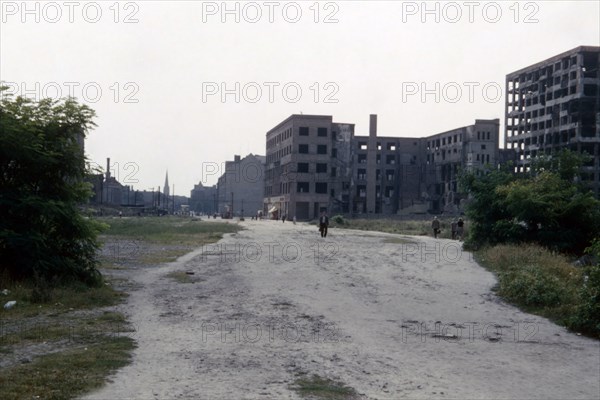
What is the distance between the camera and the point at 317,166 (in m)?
91.6

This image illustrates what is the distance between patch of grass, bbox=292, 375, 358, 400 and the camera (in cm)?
706

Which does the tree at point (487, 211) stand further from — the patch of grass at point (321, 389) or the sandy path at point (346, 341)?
the patch of grass at point (321, 389)

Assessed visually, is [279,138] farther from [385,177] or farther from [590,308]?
[590,308]

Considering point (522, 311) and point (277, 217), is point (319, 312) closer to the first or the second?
point (522, 311)

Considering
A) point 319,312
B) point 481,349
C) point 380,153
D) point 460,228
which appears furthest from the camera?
point 380,153

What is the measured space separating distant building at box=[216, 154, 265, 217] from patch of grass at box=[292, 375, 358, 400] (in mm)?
115847

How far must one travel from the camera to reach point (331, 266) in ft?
72.2

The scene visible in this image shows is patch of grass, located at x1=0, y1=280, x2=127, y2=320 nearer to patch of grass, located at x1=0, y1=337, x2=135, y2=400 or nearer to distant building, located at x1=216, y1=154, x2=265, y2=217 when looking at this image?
patch of grass, located at x1=0, y1=337, x2=135, y2=400

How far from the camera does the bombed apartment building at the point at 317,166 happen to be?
91062 millimetres

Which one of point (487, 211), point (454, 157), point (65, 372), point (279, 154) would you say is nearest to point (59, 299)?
point (65, 372)

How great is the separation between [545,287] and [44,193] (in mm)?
12925

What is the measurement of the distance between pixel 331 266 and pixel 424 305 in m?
7.93

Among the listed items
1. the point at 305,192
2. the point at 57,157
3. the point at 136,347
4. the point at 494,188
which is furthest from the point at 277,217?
the point at 136,347

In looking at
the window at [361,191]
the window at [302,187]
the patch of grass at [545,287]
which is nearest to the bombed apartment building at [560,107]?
the window at [361,191]
